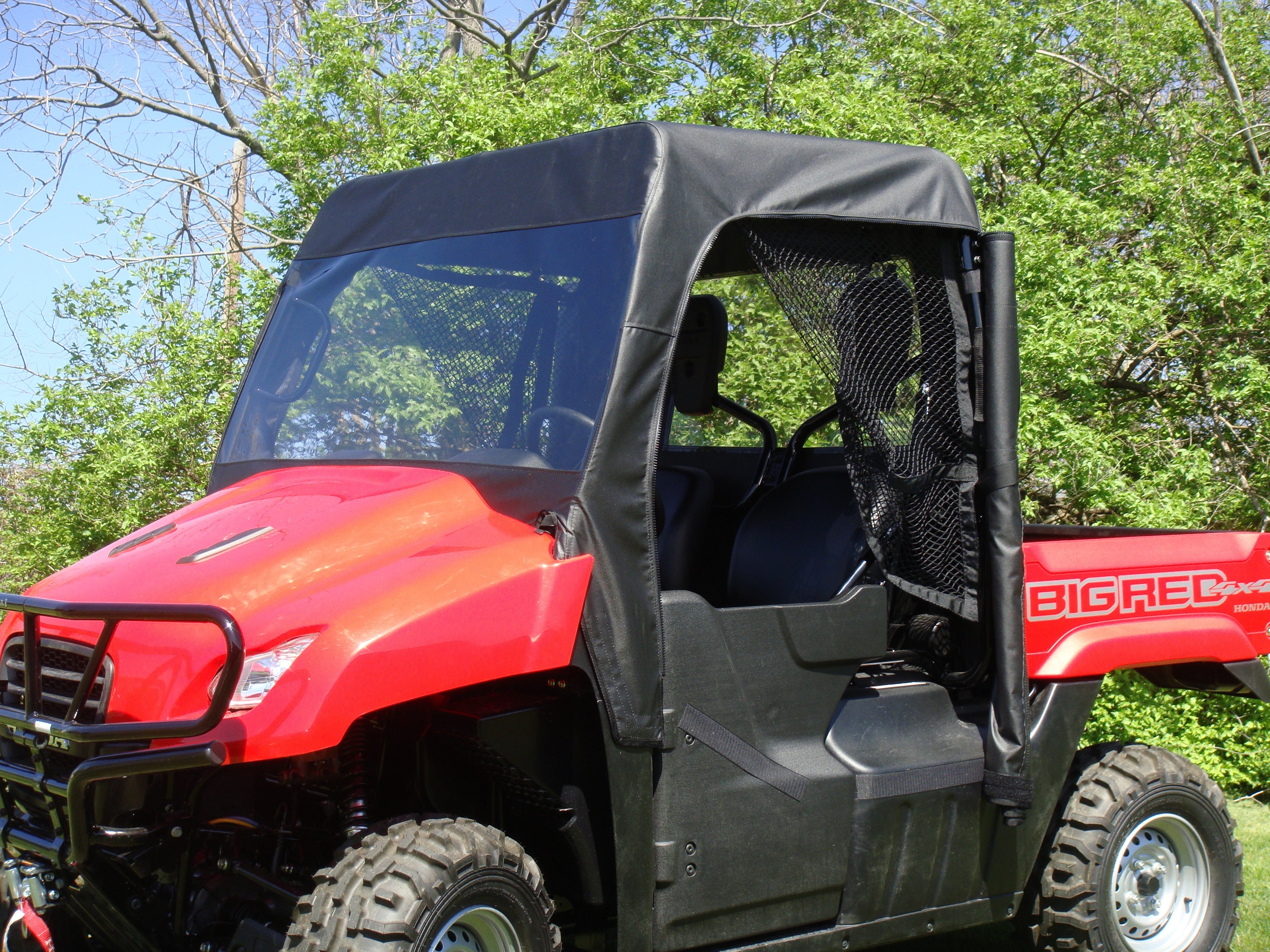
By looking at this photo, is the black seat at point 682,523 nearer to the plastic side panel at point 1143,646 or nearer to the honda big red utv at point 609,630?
the honda big red utv at point 609,630

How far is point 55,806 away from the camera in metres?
2.68

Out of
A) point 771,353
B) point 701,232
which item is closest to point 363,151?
point 771,353

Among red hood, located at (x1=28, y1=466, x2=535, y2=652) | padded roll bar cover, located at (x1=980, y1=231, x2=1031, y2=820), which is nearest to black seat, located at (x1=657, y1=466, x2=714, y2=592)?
padded roll bar cover, located at (x1=980, y1=231, x2=1031, y2=820)

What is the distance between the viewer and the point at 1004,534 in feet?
12.2

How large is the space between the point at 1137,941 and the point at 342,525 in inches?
121

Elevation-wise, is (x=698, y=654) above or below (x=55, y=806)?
above

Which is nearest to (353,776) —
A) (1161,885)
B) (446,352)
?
(446,352)

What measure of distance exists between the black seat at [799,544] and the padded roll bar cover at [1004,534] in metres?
0.41

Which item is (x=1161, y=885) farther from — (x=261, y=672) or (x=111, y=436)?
(x=111, y=436)

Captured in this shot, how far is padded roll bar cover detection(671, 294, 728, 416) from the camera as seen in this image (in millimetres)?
3906

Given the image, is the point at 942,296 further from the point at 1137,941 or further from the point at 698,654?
the point at 1137,941

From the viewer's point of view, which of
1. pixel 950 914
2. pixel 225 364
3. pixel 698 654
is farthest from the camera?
pixel 225 364

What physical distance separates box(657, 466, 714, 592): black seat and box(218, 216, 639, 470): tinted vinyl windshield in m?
1.08

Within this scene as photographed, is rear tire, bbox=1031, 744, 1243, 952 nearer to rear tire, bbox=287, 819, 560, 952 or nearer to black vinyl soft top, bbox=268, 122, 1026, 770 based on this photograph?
black vinyl soft top, bbox=268, 122, 1026, 770
